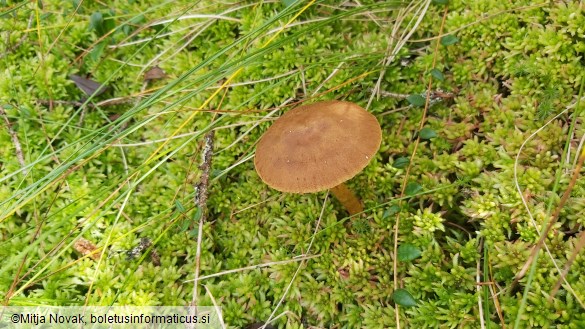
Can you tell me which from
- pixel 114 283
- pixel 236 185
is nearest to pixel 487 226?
pixel 236 185

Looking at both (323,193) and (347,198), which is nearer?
(347,198)

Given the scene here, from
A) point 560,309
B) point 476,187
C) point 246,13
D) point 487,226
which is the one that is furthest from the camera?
point 246,13

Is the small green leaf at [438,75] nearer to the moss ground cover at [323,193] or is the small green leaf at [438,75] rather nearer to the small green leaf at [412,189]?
the moss ground cover at [323,193]

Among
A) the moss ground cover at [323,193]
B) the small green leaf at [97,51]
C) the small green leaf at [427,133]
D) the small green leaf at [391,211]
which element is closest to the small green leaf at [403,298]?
the moss ground cover at [323,193]

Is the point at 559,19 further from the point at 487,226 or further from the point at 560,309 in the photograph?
the point at 560,309

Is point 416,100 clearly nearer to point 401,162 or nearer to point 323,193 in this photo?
point 401,162

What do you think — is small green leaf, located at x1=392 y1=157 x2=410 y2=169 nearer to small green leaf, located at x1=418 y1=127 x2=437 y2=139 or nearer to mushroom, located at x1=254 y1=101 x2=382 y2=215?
small green leaf, located at x1=418 y1=127 x2=437 y2=139

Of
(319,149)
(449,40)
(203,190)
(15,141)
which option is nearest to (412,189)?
(319,149)
